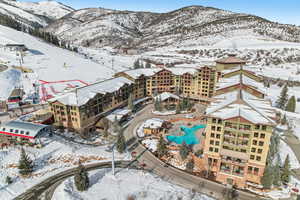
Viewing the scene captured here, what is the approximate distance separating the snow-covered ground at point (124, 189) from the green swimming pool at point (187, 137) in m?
17.2

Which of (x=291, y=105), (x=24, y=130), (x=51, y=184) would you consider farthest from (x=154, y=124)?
(x=291, y=105)

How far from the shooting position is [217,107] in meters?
43.6

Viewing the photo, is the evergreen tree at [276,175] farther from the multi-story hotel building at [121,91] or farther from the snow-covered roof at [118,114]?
the multi-story hotel building at [121,91]

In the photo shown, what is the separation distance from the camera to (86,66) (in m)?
133

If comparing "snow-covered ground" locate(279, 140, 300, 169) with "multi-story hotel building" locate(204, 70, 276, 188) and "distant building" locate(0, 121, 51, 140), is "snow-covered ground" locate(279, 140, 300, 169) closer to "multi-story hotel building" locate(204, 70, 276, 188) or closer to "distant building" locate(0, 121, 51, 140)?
"multi-story hotel building" locate(204, 70, 276, 188)

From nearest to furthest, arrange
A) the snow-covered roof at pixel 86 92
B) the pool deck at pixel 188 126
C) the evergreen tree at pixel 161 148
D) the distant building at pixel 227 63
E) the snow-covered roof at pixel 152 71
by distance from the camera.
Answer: the evergreen tree at pixel 161 148 → the pool deck at pixel 188 126 → the snow-covered roof at pixel 86 92 → the distant building at pixel 227 63 → the snow-covered roof at pixel 152 71

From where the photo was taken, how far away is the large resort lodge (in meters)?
38.8

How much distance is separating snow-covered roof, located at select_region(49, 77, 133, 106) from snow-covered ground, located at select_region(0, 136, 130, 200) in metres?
10.1

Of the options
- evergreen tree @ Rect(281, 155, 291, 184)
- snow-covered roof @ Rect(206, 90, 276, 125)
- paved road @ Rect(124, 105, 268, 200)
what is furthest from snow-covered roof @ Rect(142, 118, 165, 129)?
evergreen tree @ Rect(281, 155, 291, 184)

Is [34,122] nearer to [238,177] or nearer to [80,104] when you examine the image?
[80,104]

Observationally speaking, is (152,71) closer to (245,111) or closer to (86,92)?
(86,92)

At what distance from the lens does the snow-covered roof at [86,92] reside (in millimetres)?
55066

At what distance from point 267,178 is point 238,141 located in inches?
311

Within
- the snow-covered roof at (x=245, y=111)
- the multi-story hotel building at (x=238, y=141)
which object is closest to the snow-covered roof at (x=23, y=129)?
the multi-story hotel building at (x=238, y=141)
